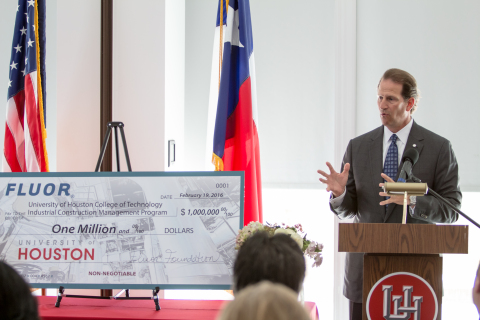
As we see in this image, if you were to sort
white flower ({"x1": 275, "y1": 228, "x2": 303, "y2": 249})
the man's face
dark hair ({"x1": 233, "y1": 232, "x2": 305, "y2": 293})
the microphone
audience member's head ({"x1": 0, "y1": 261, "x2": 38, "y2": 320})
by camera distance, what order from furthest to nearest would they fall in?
the man's face
white flower ({"x1": 275, "y1": 228, "x2": 303, "y2": 249})
the microphone
dark hair ({"x1": 233, "y1": 232, "x2": 305, "y2": 293})
audience member's head ({"x1": 0, "y1": 261, "x2": 38, "y2": 320})

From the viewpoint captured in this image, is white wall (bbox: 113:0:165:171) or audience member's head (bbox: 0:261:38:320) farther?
white wall (bbox: 113:0:165:171)

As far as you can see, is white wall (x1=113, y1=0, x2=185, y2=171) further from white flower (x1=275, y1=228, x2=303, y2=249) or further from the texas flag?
white flower (x1=275, y1=228, x2=303, y2=249)

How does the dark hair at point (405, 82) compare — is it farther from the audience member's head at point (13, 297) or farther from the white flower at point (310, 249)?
the audience member's head at point (13, 297)

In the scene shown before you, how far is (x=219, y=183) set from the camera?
221 centimetres

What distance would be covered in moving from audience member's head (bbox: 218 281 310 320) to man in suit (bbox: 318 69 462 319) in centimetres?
165

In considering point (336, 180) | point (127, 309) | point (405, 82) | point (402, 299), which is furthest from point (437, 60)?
point (127, 309)

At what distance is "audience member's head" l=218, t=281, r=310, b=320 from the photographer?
23.3 inches

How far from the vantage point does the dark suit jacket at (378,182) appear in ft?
7.38

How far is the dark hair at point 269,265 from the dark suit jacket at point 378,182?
1.26 m

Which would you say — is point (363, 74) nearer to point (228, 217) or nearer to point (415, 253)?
point (228, 217)

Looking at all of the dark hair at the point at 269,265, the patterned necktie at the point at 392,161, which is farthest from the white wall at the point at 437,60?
the dark hair at the point at 269,265

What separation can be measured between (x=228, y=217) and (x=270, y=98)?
1763 mm

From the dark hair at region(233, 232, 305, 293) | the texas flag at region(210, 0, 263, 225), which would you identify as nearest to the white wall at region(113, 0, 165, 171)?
the texas flag at region(210, 0, 263, 225)

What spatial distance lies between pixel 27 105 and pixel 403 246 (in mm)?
2736
